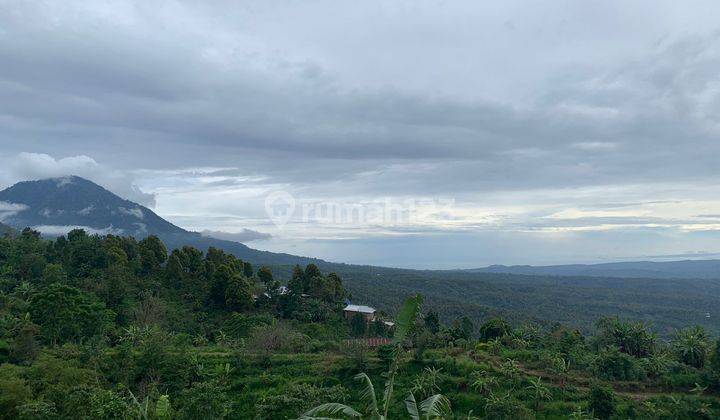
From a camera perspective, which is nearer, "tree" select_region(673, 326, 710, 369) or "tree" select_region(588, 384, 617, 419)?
"tree" select_region(588, 384, 617, 419)

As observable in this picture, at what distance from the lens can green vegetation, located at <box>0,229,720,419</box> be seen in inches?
667

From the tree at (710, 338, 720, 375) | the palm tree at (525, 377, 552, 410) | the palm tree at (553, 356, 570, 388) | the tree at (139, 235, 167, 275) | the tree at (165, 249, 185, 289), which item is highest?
the tree at (139, 235, 167, 275)

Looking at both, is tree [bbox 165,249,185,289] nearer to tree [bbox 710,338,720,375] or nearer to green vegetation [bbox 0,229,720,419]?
green vegetation [bbox 0,229,720,419]

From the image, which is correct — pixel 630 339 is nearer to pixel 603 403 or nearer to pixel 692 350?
pixel 692 350

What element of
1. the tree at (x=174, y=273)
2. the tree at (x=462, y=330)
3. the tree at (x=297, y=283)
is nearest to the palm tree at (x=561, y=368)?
the tree at (x=462, y=330)

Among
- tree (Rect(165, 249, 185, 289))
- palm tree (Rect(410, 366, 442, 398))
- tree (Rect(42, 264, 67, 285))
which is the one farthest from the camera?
tree (Rect(165, 249, 185, 289))

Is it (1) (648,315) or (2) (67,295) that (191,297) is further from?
(1) (648,315)

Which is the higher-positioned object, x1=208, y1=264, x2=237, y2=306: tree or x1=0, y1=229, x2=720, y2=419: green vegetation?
x1=208, y1=264, x2=237, y2=306: tree

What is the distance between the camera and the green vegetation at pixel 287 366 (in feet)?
55.6

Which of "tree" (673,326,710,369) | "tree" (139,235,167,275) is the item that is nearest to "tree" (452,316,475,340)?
"tree" (673,326,710,369)

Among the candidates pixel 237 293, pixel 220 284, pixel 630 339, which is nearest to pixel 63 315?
pixel 237 293

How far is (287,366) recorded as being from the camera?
2598 cm

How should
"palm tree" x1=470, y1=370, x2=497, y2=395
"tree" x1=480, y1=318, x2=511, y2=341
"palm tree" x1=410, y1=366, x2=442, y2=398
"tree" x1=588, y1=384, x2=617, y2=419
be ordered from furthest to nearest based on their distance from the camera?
"tree" x1=480, y1=318, x2=511, y2=341 → "palm tree" x1=470, y1=370, x2=497, y2=395 → "palm tree" x1=410, y1=366, x2=442, y2=398 → "tree" x1=588, y1=384, x2=617, y2=419

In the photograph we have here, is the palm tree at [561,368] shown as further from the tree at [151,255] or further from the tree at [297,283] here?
the tree at [151,255]
